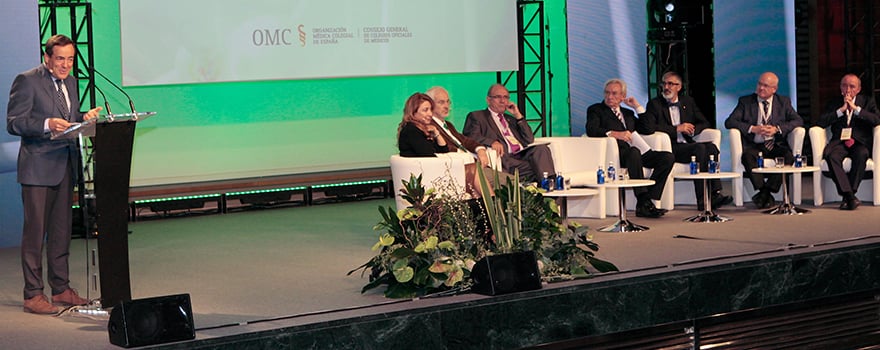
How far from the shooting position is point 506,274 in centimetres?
521

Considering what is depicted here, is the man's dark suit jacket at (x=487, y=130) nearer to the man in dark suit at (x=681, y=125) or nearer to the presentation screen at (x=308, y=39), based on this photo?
the man in dark suit at (x=681, y=125)

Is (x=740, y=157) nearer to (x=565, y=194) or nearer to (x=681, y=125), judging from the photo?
(x=681, y=125)

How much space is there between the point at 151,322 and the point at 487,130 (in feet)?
14.8

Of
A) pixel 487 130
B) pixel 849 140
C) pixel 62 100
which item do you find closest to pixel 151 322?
pixel 62 100

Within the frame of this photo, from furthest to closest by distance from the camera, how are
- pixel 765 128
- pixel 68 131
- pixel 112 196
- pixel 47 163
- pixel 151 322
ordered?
pixel 765 128 < pixel 47 163 < pixel 112 196 < pixel 68 131 < pixel 151 322

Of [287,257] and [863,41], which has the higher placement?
[863,41]

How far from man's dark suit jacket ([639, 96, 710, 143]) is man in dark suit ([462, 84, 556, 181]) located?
1.03m

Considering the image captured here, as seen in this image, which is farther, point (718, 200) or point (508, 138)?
point (718, 200)

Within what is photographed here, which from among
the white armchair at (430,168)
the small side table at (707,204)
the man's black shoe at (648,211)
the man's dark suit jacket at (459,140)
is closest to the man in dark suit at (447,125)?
the man's dark suit jacket at (459,140)

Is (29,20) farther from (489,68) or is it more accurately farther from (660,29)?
(660,29)

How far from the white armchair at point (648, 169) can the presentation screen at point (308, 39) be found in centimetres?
256

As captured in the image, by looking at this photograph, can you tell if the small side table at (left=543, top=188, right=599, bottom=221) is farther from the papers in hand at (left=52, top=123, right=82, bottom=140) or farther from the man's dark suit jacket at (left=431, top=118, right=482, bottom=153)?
the papers in hand at (left=52, top=123, right=82, bottom=140)

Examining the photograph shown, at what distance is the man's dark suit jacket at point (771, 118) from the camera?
8992mm

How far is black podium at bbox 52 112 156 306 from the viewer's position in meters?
5.12
